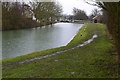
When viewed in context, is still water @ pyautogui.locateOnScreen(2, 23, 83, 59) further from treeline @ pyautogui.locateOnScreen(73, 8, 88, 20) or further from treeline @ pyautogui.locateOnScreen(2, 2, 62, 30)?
treeline @ pyautogui.locateOnScreen(73, 8, 88, 20)

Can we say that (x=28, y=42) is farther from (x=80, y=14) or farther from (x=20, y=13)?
(x=80, y=14)

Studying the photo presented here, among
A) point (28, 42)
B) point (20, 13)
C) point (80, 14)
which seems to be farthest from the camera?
point (80, 14)

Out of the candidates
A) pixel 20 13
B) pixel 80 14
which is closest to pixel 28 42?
pixel 20 13

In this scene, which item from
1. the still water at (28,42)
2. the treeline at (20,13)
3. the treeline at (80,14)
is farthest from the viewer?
the treeline at (80,14)

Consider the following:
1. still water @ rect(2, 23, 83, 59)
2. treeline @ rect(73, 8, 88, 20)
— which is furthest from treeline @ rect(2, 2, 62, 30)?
treeline @ rect(73, 8, 88, 20)

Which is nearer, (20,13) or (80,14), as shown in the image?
(20,13)

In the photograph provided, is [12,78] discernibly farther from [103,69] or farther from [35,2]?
[35,2]

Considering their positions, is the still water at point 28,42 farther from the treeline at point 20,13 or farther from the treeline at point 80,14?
the treeline at point 80,14

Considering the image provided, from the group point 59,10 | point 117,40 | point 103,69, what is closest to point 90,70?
point 103,69

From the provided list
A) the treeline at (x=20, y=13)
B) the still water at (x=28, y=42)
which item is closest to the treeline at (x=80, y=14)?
the treeline at (x=20, y=13)

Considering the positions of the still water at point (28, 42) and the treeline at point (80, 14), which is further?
the treeline at point (80, 14)

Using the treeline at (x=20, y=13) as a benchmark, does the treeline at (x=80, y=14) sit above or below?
above

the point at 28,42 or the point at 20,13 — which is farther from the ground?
the point at 20,13

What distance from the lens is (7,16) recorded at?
28938 millimetres
